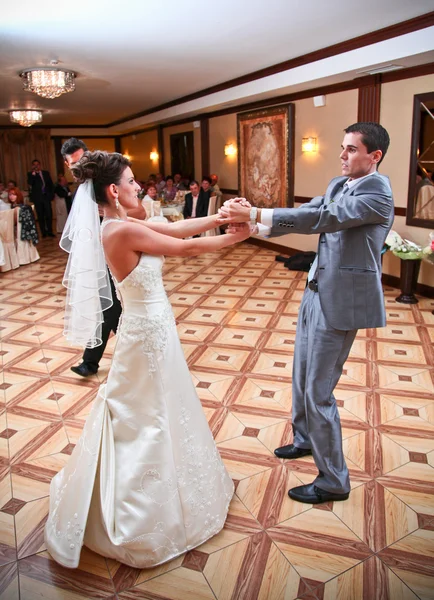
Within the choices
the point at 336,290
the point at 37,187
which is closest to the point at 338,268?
the point at 336,290

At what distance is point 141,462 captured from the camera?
2.06 m

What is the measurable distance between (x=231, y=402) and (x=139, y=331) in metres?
1.58

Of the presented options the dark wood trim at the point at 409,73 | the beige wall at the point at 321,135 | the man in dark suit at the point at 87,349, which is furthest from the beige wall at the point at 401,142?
the man in dark suit at the point at 87,349

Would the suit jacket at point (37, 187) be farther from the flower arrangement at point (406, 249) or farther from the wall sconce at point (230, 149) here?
the flower arrangement at point (406, 249)

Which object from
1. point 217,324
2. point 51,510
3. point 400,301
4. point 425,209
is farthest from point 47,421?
point 425,209

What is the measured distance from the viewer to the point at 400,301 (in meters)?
5.90

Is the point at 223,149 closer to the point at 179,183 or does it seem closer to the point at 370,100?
the point at 179,183

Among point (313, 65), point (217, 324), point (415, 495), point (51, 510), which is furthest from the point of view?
point (313, 65)

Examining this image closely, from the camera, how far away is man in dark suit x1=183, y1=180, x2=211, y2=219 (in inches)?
397

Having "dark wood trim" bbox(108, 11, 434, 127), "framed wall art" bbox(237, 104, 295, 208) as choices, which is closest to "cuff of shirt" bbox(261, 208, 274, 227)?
"dark wood trim" bbox(108, 11, 434, 127)

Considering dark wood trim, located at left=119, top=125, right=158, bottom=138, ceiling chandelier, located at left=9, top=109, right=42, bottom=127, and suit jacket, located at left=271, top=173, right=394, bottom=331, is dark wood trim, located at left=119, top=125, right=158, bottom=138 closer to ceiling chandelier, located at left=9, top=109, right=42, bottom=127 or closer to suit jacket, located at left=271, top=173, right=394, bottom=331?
ceiling chandelier, located at left=9, top=109, right=42, bottom=127

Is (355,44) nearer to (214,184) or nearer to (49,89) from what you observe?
(49,89)

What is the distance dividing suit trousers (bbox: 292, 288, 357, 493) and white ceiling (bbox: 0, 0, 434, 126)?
3487 mm

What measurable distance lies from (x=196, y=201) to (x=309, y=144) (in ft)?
9.57
